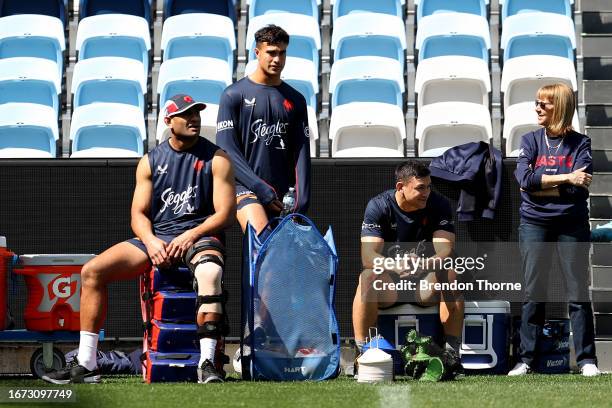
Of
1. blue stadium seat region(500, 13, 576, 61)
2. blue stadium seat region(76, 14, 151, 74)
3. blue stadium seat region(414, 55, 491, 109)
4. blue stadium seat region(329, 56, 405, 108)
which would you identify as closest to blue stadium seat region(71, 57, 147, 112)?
blue stadium seat region(76, 14, 151, 74)

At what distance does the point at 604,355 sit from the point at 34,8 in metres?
5.97

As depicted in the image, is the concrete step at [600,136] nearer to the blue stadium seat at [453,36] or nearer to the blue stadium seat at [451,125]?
the blue stadium seat at [451,125]

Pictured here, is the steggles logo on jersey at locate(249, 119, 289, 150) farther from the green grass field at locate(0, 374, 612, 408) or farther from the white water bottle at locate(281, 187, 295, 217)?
the green grass field at locate(0, 374, 612, 408)

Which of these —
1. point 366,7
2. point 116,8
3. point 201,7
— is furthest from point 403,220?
point 116,8

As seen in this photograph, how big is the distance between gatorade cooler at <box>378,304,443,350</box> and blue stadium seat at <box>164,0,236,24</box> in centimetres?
459

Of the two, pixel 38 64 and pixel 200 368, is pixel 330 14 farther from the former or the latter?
pixel 200 368

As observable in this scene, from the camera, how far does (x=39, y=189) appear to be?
8203mm

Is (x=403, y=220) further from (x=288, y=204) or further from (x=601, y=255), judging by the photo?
(x=601, y=255)

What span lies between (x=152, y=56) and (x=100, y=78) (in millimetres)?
817

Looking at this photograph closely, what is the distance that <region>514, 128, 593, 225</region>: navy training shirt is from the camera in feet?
24.4

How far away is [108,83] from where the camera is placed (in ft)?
34.6

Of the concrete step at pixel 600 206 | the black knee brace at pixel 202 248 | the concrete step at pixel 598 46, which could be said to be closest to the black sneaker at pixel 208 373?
the black knee brace at pixel 202 248

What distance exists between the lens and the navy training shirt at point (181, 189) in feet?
22.1

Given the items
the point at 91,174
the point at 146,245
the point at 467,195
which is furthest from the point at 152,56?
the point at 146,245
